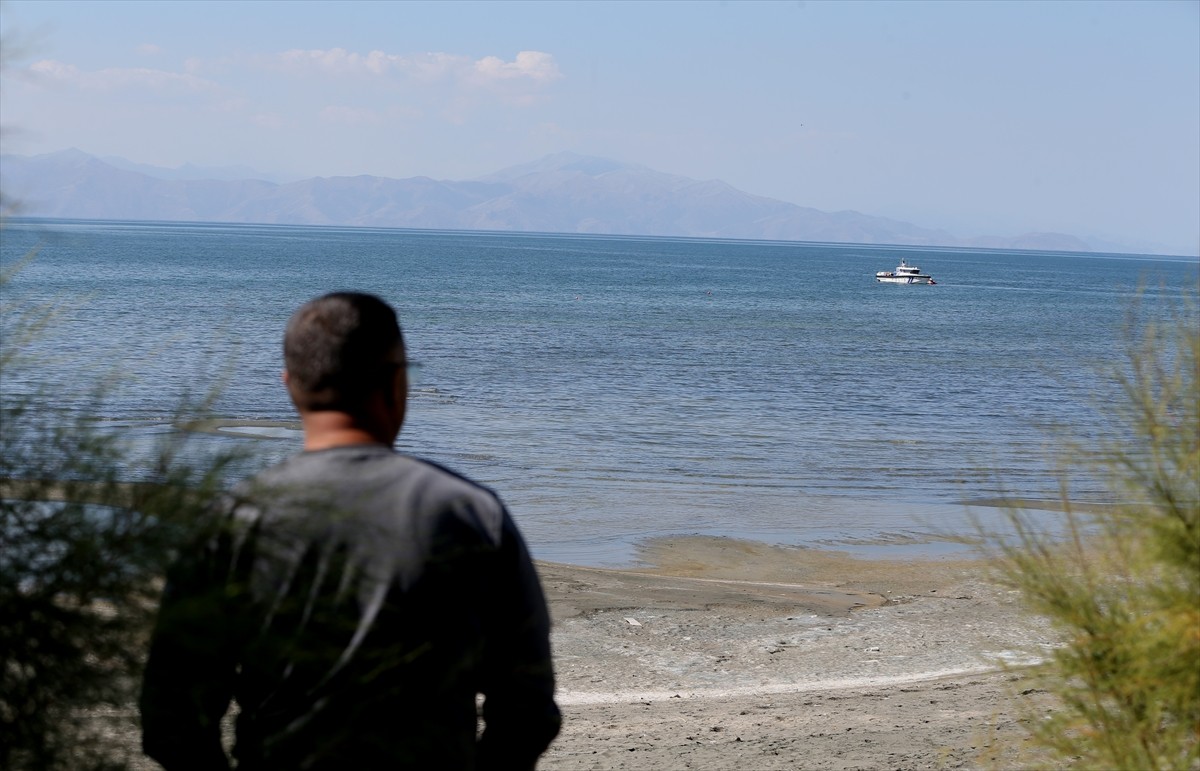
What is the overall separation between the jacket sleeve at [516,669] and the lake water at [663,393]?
58 centimetres

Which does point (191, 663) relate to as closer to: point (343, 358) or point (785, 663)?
point (343, 358)

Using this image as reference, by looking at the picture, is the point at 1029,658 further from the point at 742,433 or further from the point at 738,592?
the point at 742,433

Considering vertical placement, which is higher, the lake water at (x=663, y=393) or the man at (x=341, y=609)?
the man at (x=341, y=609)

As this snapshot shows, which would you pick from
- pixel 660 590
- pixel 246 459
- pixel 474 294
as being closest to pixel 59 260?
pixel 474 294

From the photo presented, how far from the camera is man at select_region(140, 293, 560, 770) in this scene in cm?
204

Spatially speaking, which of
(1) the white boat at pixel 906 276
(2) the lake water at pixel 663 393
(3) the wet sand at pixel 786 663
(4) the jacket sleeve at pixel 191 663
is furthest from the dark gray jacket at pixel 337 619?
(1) the white boat at pixel 906 276

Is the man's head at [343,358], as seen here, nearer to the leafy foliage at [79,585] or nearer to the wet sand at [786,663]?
the leafy foliage at [79,585]

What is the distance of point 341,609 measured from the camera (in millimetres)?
2092

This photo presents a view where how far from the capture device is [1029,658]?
8.64 m

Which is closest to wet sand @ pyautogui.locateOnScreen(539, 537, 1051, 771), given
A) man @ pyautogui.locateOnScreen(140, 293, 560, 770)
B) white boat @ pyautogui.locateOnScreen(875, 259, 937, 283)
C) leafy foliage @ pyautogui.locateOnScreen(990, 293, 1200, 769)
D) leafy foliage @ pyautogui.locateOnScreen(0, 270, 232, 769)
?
leafy foliage @ pyautogui.locateOnScreen(990, 293, 1200, 769)

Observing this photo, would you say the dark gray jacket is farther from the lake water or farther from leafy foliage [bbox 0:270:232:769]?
the lake water

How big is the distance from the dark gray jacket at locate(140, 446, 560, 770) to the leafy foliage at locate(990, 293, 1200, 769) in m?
2.12

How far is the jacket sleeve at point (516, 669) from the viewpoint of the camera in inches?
85.6

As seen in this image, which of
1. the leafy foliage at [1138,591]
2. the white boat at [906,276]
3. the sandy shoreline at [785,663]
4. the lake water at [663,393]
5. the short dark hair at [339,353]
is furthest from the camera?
the white boat at [906,276]
